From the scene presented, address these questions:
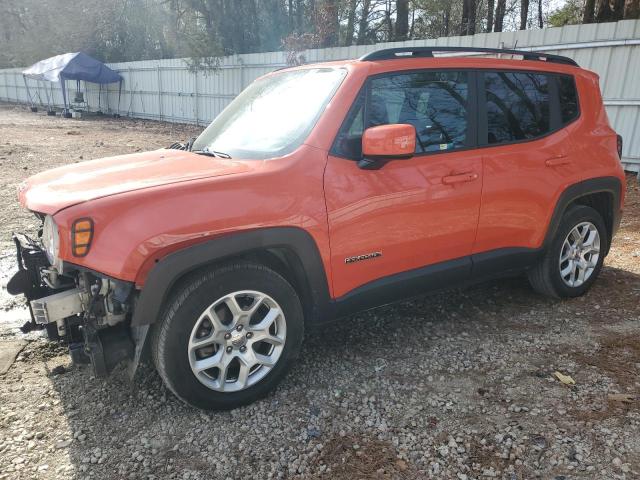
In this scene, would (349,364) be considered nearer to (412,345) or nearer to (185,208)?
(412,345)

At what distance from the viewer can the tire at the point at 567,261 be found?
4.02m

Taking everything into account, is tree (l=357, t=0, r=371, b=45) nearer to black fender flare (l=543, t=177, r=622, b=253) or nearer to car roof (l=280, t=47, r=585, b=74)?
car roof (l=280, t=47, r=585, b=74)

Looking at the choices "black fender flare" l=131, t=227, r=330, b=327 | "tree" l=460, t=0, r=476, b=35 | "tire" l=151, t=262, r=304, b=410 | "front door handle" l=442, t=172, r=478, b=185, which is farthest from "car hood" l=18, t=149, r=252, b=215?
"tree" l=460, t=0, r=476, b=35

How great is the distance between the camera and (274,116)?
10.6ft

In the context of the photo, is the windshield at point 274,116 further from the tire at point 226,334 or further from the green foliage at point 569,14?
the green foliage at point 569,14

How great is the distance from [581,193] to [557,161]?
41 centimetres

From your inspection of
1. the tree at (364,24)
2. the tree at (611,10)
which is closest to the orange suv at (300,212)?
the tree at (611,10)

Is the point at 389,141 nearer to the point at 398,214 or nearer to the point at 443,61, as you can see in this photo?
the point at 398,214

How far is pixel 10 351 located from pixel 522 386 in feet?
11.2

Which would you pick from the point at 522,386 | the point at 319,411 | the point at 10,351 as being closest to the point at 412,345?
the point at 522,386

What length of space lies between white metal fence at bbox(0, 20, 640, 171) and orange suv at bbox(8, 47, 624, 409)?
15.1 ft

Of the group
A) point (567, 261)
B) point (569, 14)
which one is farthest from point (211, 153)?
point (569, 14)

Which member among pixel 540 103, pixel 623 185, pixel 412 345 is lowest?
pixel 412 345

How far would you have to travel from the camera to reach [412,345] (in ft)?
11.5
